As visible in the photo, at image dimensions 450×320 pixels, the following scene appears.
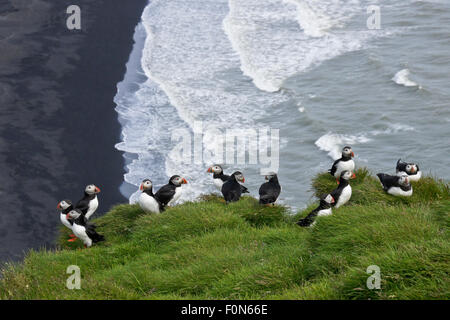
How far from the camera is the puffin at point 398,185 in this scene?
37.3ft

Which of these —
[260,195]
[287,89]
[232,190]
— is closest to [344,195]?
[260,195]

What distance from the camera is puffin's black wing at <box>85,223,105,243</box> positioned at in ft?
37.7

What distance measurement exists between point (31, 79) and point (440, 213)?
2442 centimetres

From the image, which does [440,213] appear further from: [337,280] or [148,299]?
[148,299]

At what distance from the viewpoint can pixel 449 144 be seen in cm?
2523

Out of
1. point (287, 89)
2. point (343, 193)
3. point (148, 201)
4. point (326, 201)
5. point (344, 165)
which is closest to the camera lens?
point (326, 201)

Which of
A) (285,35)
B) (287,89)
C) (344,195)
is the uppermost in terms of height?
(285,35)

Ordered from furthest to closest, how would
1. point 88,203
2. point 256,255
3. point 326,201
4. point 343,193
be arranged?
point 88,203 → point 343,193 → point 326,201 → point 256,255

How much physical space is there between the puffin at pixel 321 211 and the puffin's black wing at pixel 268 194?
3.02ft

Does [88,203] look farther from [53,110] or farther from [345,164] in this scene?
[53,110]

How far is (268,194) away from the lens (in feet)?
40.2

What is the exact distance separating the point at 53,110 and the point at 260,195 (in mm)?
17844

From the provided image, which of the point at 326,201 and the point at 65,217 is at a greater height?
the point at 326,201
